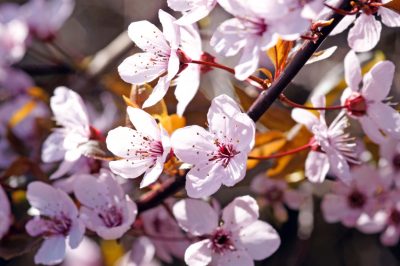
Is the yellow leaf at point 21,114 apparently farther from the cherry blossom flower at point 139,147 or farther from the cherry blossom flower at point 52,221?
the cherry blossom flower at point 139,147

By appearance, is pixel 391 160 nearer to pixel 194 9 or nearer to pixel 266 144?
pixel 266 144

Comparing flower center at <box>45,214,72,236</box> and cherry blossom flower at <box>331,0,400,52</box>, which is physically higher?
cherry blossom flower at <box>331,0,400,52</box>

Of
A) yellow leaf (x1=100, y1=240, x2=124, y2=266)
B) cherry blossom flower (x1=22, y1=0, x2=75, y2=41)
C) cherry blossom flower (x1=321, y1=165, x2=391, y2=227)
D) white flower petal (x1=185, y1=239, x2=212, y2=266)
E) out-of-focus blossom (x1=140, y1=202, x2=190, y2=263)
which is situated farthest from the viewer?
cherry blossom flower (x1=22, y1=0, x2=75, y2=41)

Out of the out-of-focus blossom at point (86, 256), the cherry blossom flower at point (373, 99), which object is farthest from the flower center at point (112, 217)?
the out-of-focus blossom at point (86, 256)

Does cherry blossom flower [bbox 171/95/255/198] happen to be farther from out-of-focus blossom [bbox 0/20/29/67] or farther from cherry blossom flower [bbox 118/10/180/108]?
out-of-focus blossom [bbox 0/20/29/67]

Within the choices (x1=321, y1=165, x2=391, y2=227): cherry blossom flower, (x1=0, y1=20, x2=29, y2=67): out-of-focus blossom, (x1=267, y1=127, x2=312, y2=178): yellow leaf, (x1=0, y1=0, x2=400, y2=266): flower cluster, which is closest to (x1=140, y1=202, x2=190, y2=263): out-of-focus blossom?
(x1=0, y1=0, x2=400, y2=266): flower cluster

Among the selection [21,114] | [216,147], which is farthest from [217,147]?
[21,114]

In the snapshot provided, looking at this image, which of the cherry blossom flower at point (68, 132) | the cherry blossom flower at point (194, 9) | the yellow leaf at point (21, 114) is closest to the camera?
the cherry blossom flower at point (194, 9)
